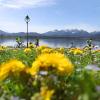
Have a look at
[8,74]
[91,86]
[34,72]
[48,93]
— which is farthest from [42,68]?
[91,86]

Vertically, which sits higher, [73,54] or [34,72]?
[34,72]

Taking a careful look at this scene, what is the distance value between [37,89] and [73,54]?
8.93 metres

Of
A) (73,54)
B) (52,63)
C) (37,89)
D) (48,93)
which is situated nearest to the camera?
(48,93)

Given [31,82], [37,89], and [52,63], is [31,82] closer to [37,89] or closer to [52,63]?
[37,89]

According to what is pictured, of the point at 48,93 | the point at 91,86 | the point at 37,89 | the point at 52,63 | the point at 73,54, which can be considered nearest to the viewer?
the point at 91,86

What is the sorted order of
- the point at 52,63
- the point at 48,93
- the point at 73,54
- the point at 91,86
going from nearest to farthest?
the point at 91,86
the point at 48,93
the point at 52,63
the point at 73,54

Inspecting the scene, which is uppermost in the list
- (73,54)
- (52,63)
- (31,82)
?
(52,63)

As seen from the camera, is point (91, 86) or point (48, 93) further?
point (48, 93)

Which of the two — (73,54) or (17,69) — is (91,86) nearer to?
(17,69)

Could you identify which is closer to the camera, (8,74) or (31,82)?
(8,74)

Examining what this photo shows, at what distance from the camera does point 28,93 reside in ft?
9.84

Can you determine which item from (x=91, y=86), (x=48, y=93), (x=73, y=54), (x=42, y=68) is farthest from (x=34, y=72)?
(x=73, y=54)

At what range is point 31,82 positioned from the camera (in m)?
3.05

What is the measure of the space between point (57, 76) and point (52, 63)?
0.68ft
